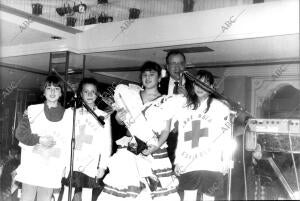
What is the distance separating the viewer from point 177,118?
9.18ft

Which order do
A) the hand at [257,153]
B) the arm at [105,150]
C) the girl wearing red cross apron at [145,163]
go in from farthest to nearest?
the arm at [105,150] < the girl wearing red cross apron at [145,163] < the hand at [257,153]

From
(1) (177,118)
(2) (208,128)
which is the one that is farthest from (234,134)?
(1) (177,118)

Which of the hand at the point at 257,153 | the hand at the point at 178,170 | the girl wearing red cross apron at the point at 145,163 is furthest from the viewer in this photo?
the hand at the point at 178,170

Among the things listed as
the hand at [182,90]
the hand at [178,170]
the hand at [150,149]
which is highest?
the hand at [182,90]

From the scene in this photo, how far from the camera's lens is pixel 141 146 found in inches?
104

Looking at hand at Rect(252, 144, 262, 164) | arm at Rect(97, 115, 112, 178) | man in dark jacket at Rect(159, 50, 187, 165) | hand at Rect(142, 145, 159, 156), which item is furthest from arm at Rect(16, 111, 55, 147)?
hand at Rect(252, 144, 262, 164)

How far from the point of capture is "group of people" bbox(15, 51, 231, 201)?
261 cm

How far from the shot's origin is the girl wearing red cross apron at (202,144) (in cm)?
261

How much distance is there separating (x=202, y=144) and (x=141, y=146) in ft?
1.51

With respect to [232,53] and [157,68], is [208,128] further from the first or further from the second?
[232,53]

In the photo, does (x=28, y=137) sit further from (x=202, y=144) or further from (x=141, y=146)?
(x=202, y=144)

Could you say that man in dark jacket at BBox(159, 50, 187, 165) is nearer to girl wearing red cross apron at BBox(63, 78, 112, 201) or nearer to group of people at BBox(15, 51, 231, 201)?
group of people at BBox(15, 51, 231, 201)

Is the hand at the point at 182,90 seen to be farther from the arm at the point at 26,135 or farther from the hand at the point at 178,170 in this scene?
the arm at the point at 26,135

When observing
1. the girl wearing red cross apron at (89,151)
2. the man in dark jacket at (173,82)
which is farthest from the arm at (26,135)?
the man in dark jacket at (173,82)
